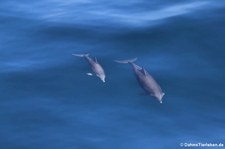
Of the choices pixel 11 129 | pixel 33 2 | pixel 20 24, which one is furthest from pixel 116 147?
pixel 33 2

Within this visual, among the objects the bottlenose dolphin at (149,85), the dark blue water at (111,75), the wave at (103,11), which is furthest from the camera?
the wave at (103,11)

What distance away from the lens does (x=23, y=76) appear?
40.7 feet

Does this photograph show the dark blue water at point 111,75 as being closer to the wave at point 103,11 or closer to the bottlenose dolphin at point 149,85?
the wave at point 103,11

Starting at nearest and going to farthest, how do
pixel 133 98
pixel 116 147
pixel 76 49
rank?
pixel 116 147 → pixel 133 98 → pixel 76 49

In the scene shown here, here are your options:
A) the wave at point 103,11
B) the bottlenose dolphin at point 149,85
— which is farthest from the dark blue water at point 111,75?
the bottlenose dolphin at point 149,85

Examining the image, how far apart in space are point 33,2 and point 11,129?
7693mm

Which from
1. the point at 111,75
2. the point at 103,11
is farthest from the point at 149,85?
the point at 103,11

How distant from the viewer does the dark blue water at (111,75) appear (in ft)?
34.0

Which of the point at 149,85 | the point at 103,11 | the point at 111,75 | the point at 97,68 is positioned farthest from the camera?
the point at 103,11

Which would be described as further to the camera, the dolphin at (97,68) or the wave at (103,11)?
the wave at (103,11)

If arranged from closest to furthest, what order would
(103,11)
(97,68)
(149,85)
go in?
1. (149,85)
2. (97,68)
3. (103,11)

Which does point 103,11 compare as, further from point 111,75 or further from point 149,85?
point 149,85

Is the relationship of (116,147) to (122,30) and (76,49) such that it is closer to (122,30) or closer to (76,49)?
(76,49)

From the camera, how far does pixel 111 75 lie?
480 inches
